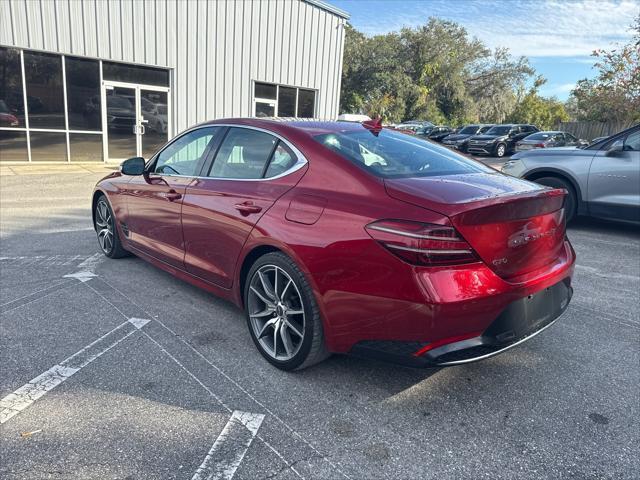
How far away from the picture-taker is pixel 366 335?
262 centimetres

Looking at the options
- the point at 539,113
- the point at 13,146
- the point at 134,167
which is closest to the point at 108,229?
the point at 134,167

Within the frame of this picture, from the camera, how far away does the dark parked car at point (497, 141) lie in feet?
83.8

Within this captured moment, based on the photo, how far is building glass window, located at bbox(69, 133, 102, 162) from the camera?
14.0m

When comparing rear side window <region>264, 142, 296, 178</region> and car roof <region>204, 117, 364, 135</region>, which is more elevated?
car roof <region>204, 117, 364, 135</region>

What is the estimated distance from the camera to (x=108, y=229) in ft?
17.2

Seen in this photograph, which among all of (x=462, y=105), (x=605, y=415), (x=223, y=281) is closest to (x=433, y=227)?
(x=605, y=415)

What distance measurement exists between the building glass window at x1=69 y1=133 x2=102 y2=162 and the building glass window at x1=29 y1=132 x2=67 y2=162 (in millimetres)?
213

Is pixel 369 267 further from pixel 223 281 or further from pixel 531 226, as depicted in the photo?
pixel 223 281

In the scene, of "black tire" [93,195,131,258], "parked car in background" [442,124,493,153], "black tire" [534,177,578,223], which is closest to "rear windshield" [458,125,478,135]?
"parked car in background" [442,124,493,153]

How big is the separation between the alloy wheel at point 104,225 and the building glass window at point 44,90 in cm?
965

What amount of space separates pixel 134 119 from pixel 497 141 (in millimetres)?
18244

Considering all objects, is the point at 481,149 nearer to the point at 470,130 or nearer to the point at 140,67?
the point at 470,130

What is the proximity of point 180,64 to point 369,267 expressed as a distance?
14786mm

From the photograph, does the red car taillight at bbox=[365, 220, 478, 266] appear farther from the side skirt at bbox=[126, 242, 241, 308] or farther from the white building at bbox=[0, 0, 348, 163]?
the white building at bbox=[0, 0, 348, 163]
